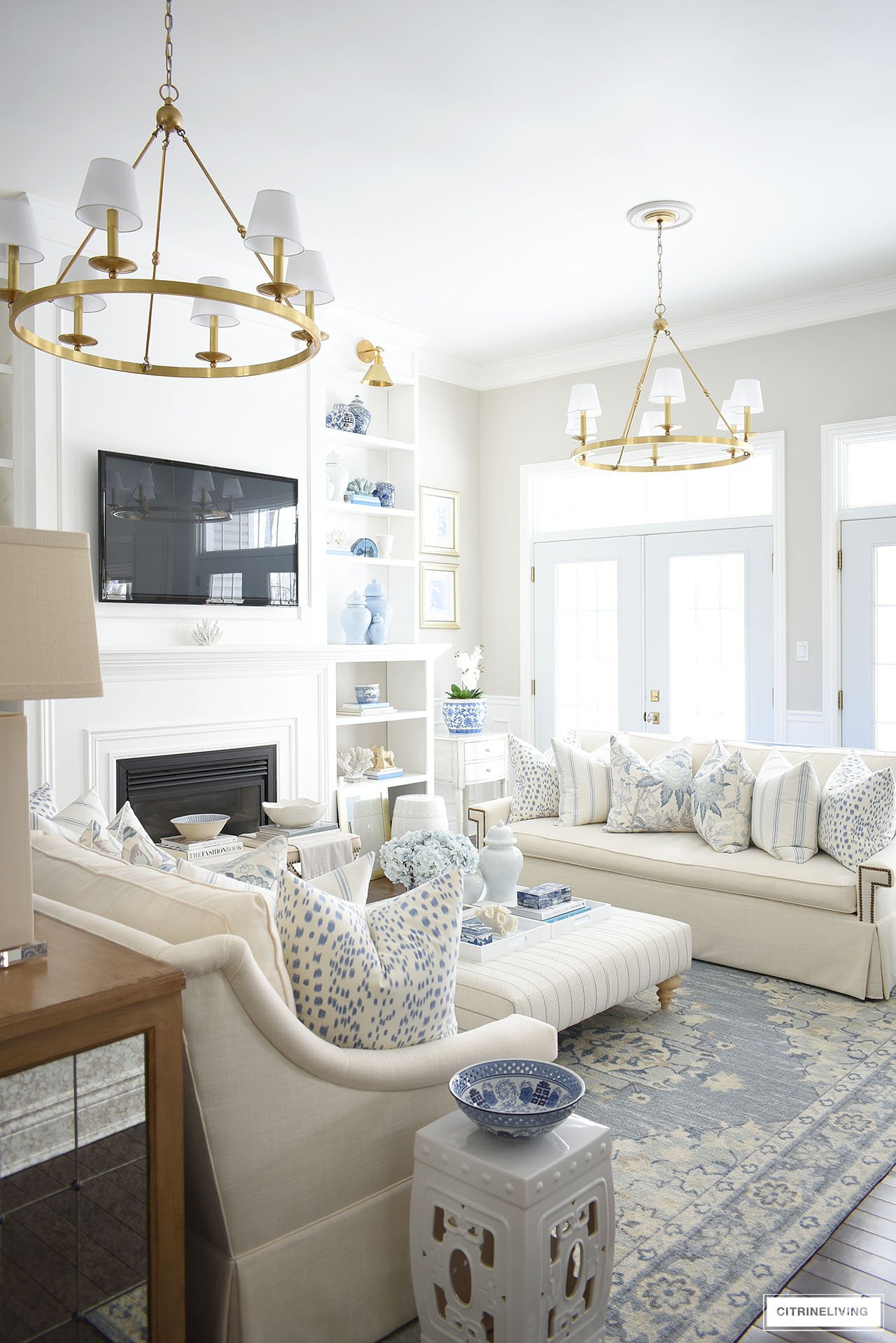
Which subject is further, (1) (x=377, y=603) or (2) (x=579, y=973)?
(1) (x=377, y=603)

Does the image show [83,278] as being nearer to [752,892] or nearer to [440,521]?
[752,892]

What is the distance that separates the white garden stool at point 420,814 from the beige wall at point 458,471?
1.49 m

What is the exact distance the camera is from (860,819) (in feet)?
12.3

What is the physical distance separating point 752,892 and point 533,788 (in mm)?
1257

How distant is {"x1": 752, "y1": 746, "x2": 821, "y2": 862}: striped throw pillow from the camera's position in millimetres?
3918

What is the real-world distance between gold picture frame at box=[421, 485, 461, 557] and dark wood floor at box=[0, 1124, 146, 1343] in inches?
202

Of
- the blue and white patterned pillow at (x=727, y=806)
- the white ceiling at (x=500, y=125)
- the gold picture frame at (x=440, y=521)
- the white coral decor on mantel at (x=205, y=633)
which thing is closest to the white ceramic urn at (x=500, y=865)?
the blue and white patterned pillow at (x=727, y=806)

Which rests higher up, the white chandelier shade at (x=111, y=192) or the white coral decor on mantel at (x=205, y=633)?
the white chandelier shade at (x=111, y=192)

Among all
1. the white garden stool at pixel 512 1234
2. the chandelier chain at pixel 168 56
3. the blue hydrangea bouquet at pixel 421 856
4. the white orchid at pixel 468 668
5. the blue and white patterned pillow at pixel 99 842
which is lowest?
the white garden stool at pixel 512 1234

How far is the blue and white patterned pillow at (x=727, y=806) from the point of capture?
4.12 metres

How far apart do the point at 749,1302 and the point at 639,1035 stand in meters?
1.34

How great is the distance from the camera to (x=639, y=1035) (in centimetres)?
331

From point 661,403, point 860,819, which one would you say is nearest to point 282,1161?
point 860,819

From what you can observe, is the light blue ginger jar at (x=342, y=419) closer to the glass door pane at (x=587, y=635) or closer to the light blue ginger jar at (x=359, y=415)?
the light blue ginger jar at (x=359, y=415)
